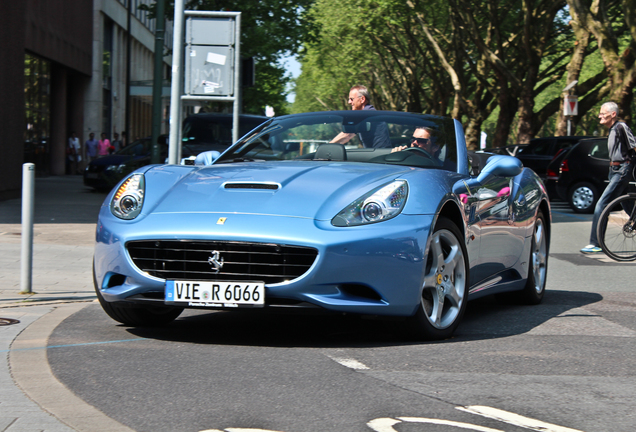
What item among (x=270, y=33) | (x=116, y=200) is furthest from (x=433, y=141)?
(x=270, y=33)

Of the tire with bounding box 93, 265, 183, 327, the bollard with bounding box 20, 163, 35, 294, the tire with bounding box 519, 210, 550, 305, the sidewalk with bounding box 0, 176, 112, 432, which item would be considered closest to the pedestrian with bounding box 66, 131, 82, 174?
the sidewalk with bounding box 0, 176, 112, 432

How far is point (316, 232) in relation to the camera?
488 cm

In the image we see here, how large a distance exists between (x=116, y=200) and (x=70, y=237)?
6.61 meters

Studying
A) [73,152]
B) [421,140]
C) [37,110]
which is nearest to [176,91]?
[421,140]

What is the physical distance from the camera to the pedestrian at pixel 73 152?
3441 cm

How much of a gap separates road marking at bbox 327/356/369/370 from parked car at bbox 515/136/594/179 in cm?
1971

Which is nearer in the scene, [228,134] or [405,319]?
[405,319]

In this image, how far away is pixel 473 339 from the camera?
18.0ft

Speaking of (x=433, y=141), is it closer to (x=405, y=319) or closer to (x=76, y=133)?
(x=405, y=319)

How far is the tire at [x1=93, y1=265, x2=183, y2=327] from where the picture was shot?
558 cm

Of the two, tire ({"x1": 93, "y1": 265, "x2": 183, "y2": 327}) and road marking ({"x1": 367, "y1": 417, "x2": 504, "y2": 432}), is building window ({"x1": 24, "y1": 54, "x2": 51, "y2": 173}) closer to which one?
tire ({"x1": 93, "y1": 265, "x2": 183, "y2": 327})

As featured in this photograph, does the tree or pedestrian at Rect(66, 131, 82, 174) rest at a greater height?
the tree

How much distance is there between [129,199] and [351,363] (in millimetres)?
1627

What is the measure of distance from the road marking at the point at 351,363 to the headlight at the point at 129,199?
1.40m
